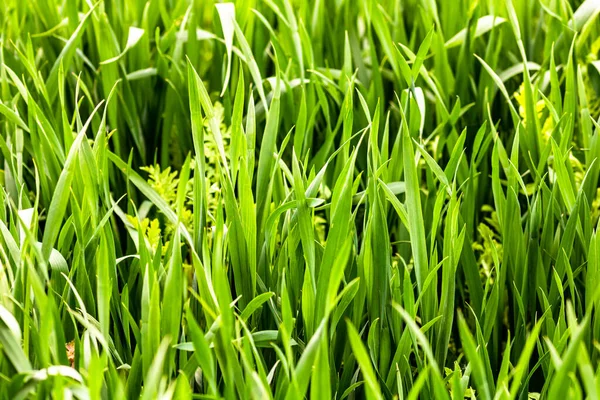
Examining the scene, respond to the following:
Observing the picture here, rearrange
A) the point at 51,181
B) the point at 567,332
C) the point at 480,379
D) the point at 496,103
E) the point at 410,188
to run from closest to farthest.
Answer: the point at 480,379 < the point at 567,332 < the point at 410,188 < the point at 51,181 < the point at 496,103

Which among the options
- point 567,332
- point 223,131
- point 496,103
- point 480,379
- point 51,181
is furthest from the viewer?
point 496,103

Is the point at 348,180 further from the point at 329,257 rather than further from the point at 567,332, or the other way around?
the point at 567,332

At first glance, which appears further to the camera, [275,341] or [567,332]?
[275,341]

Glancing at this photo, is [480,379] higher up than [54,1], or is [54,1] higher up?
[54,1]

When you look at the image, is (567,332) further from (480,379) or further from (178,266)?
(178,266)

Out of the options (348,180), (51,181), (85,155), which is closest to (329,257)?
(348,180)

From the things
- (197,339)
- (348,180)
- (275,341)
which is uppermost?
(348,180)

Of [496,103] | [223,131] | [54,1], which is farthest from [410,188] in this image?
[54,1]
